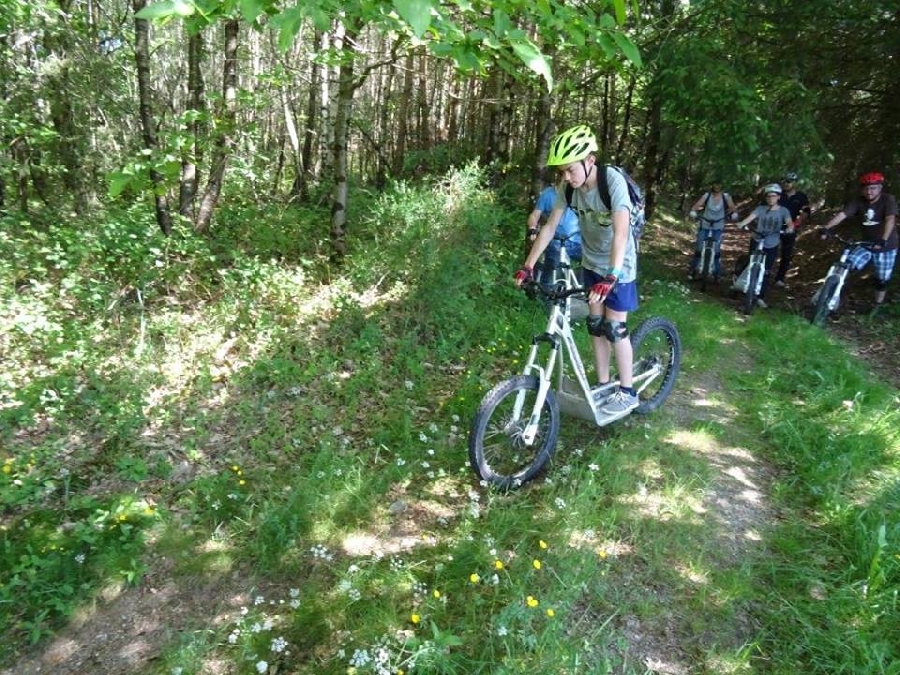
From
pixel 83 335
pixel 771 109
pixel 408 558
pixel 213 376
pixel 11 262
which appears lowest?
pixel 408 558

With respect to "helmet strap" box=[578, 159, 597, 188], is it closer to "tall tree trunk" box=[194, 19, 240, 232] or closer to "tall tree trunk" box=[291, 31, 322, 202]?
"tall tree trunk" box=[194, 19, 240, 232]

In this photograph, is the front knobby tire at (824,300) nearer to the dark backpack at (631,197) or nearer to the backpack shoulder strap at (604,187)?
the dark backpack at (631,197)

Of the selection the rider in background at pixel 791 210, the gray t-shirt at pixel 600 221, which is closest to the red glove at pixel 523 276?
the gray t-shirt at pixel 600 221

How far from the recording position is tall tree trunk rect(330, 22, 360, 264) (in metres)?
6.72

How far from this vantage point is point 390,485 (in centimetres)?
410

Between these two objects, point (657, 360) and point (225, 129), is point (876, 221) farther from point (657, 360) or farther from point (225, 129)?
point (225, 129)

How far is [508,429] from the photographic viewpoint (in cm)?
389

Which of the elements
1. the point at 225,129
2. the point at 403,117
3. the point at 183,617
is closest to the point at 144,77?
the point at 225,129

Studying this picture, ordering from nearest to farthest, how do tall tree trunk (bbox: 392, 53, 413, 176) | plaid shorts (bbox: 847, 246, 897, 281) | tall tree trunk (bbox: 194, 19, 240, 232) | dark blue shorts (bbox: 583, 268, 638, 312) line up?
A: dark blue shorts (bbox: 583, 268, 638, 312) < tall tree trunk (bbox: 194, 19, 240, 232) < plaid shorts (bbox: 847, 246, 897, 281) < tall tree trunk (bbox: 392, 53, 413, 176)

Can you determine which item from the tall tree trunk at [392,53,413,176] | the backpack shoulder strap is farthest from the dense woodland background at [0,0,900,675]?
the tall tree trunk at [392,53,413,176]

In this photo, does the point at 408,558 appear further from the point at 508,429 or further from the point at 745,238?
the point at 745,238

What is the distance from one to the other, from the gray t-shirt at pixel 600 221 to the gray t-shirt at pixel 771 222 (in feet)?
19.6

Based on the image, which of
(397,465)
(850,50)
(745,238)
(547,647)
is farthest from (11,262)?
(745,238)

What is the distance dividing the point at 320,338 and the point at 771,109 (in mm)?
7088
